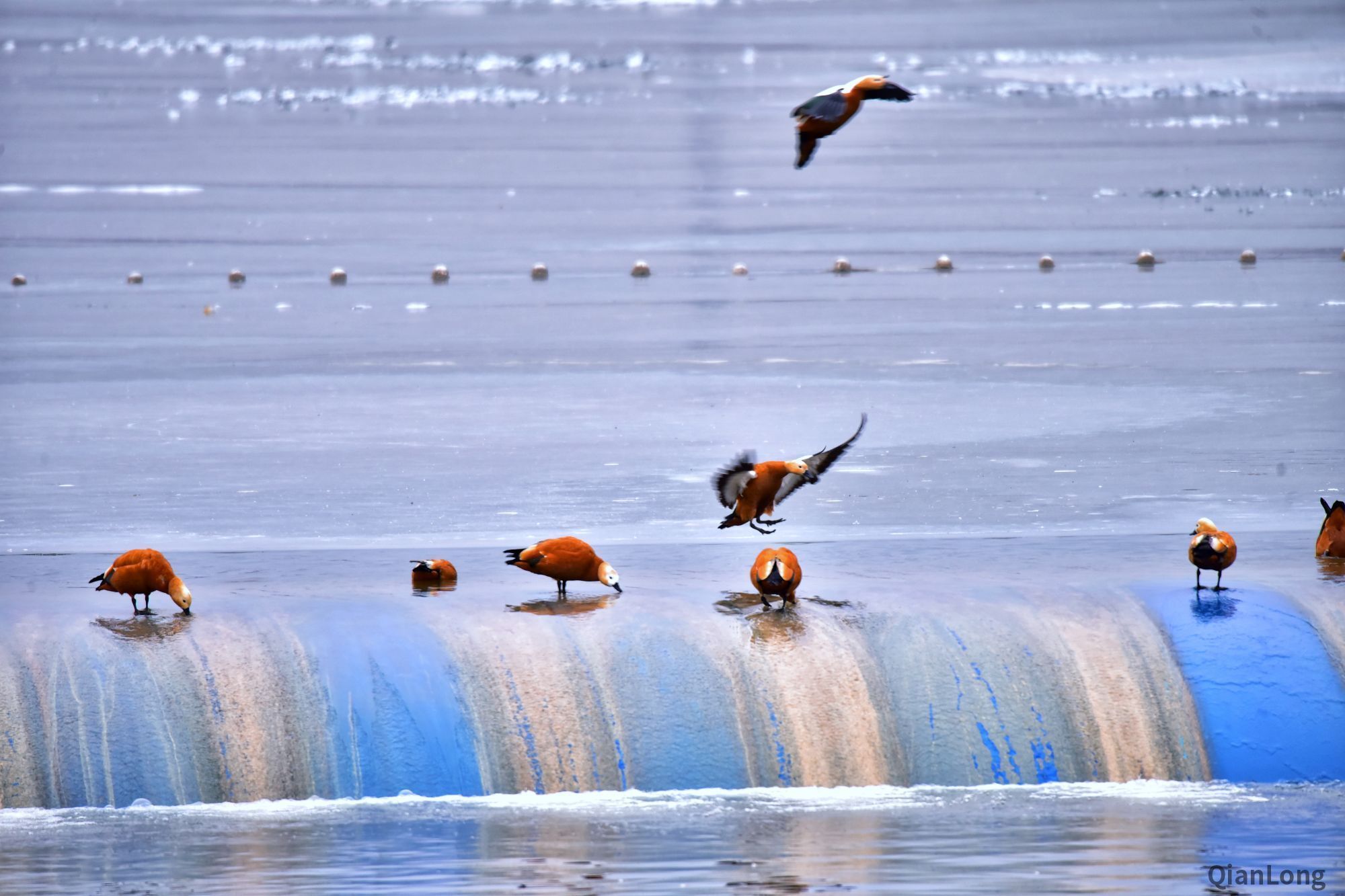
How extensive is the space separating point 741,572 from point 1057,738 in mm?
1991

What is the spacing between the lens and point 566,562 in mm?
9500

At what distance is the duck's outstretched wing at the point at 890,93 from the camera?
838 cm

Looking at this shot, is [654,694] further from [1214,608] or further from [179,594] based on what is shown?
[1214,608]

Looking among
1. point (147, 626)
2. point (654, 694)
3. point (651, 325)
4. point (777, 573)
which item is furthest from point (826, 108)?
point (651, 325)

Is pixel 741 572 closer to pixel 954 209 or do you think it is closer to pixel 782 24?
pixel 954 209

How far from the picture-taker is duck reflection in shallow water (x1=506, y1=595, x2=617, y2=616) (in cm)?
944

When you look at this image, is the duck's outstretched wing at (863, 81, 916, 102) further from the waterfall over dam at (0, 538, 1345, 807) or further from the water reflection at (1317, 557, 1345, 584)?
the water reflection at (1317, 557, 1345, 584)

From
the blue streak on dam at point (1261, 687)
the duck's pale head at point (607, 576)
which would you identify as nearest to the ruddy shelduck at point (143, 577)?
the duck's pale head at point (607, 576)

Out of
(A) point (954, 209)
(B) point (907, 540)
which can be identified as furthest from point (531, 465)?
(A) point (954, 209)

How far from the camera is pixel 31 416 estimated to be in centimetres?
1550

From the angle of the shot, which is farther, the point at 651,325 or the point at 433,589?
the point at 651,325

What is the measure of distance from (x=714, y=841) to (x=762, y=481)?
181 cm

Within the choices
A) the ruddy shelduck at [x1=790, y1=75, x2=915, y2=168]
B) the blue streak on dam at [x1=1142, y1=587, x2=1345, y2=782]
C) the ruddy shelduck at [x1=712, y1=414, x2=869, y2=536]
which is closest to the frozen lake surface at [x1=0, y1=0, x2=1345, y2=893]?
the blue streak on dam at [x1=1142, y1=587, x2=1345, y2=782]

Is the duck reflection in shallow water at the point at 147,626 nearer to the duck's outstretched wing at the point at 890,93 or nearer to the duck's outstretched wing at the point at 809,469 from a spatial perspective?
the duck's outstretched wing at the point at 809,469
